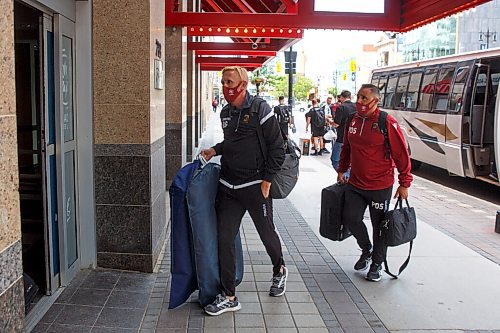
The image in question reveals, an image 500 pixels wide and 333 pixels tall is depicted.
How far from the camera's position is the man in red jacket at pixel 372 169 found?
5.52 meters

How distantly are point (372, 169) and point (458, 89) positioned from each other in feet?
28.3

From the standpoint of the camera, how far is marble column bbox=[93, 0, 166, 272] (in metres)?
5.55

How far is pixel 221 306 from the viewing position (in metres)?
4.80

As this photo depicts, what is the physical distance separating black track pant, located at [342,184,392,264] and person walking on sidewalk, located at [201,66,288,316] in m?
1.16

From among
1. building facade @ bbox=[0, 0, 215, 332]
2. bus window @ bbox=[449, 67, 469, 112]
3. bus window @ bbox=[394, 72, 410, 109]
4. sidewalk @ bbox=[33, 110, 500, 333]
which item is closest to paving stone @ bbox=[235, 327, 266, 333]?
sidewalk @ bbox=[33, 110, 500, 333]

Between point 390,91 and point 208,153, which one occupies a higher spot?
point 390,91

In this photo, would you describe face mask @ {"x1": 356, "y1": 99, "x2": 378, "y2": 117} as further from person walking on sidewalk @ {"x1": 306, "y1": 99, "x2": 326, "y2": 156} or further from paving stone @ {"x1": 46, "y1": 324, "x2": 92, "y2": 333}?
person walking on sidewalk @ {"x1": 306, "y1": 99, "x2": 326, "y2": 156}

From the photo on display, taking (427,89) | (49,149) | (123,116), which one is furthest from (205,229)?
(427,89)

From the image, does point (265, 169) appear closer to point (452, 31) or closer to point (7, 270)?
point (7, 270)

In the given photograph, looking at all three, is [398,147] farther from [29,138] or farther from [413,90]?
[413,90]

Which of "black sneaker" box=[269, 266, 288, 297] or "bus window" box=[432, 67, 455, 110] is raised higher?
"bus window" box=[432, 67, 455, 110]

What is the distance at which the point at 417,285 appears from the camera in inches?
225

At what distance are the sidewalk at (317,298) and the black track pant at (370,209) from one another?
36cm

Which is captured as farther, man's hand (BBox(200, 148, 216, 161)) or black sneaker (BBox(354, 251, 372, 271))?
black sneaker (BBox(354, 251, 372, 271))
